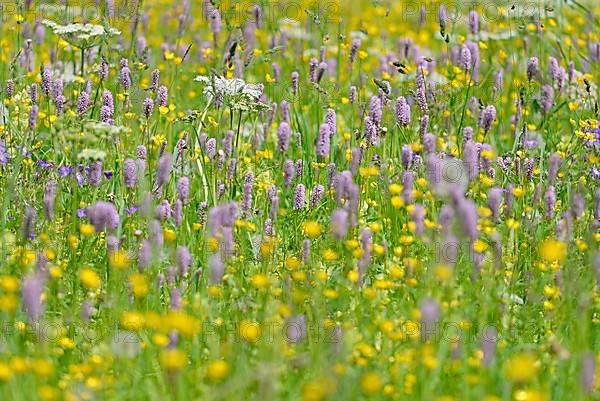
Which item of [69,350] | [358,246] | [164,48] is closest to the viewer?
[69,350]

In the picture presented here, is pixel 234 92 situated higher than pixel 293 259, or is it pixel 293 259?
pixel 234 92

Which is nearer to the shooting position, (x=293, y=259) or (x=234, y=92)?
(x=293, y=259)

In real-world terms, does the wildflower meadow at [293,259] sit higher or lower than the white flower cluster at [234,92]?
lower

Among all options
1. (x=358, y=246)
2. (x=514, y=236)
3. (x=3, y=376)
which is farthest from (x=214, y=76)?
(x=3, y=376)

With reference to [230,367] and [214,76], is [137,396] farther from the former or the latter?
[214,76]

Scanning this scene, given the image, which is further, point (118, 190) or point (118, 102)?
point (118, 102)

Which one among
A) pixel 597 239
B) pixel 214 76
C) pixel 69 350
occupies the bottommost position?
pixel 69 350

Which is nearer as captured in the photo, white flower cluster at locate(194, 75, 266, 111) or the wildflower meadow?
the wildflower meadow

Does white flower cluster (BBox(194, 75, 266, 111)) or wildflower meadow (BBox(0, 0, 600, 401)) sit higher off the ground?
white flower cluster (BBox(194, 75, 266, 111))

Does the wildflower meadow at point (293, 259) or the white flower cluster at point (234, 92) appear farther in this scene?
A: the white flower cluster at point (234, 92)

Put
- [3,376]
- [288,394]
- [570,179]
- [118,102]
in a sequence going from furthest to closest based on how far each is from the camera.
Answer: [118,102], [570,179], [288,394], [3,376]

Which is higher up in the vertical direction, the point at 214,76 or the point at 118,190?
the point at 214,76

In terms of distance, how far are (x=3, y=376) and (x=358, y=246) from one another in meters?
1.41

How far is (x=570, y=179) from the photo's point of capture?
4375 mm
